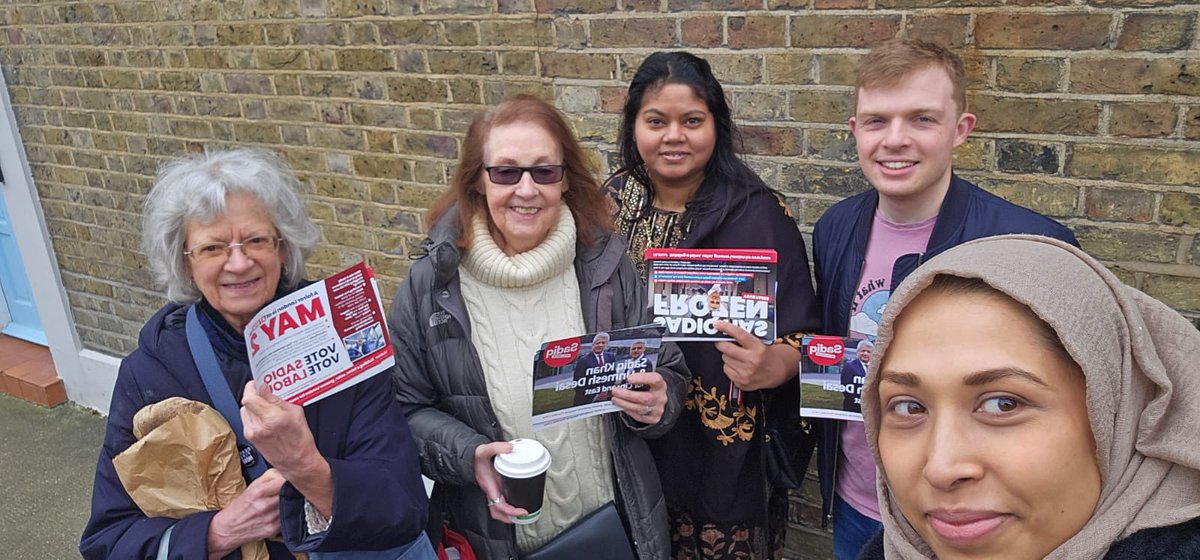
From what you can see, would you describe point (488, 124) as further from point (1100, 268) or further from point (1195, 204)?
point (1195, 204)

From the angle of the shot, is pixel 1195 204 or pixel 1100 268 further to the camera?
pixel 1195 204

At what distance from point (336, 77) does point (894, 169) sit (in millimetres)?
2972

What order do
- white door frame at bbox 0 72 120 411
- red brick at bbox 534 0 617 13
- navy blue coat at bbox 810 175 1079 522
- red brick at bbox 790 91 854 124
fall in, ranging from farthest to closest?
white door frame at bbox 0 72 120 411 < red brick at bbox 534 0 617 13 < red brick at bbox 790 91 854 124 < navy blue coat at bbox 810 175 1079 522

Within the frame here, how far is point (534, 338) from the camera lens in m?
2.14

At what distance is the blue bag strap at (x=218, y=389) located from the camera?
1.88 m

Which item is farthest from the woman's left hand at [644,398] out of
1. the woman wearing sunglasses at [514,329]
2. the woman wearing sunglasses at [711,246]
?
the woman wearing sunglasses at [711,246]

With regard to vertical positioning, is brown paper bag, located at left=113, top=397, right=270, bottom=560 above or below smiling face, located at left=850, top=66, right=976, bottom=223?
below

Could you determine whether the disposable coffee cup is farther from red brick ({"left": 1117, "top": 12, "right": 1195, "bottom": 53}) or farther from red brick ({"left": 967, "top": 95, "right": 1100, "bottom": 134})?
red brick ({"left": 1117, "top": 12, "right": 1195, "bottom": 53})

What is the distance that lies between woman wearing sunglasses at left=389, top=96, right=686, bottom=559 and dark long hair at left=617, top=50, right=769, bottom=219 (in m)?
0.30

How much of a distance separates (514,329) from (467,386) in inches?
7.6

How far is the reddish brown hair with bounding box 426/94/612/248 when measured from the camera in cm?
220

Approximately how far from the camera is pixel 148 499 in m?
1.82

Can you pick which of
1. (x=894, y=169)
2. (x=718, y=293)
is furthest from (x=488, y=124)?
(x=894, y=169)

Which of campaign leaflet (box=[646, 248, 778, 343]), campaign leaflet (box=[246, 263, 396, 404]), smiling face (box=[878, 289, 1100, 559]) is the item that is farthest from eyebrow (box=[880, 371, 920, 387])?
campaign leaflet (box=[246, 263, 396, 404])
